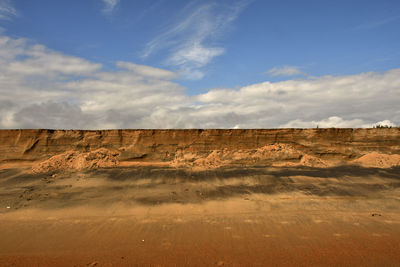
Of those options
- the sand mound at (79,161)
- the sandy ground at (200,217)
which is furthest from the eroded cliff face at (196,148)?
the sandy ground at (200,217)

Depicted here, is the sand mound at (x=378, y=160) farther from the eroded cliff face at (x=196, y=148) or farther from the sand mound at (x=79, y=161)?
the sand mound at (x=79, y=161)

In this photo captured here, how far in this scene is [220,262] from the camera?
574 cm

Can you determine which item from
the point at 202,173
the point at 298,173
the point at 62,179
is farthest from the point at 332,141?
the point at 62,179

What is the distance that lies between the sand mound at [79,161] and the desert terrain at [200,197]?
0.21 feet

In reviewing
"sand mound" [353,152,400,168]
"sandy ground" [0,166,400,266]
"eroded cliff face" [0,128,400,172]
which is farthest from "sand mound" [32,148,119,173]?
"sand mound" [353,152,400,168]

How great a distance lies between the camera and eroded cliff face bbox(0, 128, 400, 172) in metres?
14.0

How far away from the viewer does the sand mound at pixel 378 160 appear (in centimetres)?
1436

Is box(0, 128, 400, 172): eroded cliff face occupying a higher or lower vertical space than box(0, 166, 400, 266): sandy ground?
higher

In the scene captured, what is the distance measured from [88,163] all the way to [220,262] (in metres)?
10.2

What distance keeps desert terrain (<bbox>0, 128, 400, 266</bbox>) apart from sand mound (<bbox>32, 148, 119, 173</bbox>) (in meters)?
0.06

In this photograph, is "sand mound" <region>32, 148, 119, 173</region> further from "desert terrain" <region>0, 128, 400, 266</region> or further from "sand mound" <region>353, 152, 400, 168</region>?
"sand mound" <region>353, 152, 400, 168</region>

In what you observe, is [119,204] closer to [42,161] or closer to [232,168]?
[232,168]

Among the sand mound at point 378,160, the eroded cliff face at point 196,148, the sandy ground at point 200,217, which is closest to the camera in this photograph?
the sandy ground at point 200,217

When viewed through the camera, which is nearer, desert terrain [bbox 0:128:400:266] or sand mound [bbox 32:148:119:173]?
desert terrain [bbox 0:128:400:266]
